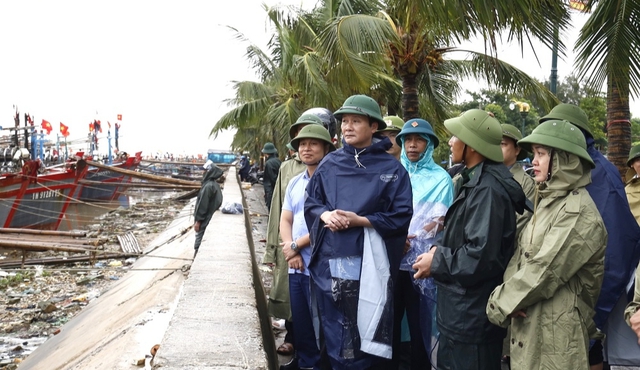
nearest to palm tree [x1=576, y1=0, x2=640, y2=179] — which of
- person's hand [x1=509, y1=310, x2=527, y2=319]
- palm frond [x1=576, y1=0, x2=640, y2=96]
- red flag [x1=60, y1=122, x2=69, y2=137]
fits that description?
palm frond [x1=576, y1=0, x2=640, y2=96]

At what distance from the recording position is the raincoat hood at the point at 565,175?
274 cm

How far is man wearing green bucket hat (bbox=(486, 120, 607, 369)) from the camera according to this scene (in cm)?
255

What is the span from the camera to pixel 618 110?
6699 mm

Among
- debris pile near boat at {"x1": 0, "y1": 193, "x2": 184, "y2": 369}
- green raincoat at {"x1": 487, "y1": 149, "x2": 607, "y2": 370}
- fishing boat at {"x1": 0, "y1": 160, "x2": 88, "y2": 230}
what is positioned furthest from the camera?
fishing boat at {"x1": 0, "y1": 160, "x2": 88, "y2": 230}

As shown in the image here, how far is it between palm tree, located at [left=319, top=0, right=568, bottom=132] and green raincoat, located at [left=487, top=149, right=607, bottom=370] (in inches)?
81.5

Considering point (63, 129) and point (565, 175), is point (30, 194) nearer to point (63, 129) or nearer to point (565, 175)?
point (565, 175)

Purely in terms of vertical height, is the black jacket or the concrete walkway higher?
the black jacket

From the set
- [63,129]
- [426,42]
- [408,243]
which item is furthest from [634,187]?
[63,129]

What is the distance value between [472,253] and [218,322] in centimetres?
151

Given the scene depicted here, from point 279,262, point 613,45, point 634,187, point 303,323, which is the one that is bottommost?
point 303,323

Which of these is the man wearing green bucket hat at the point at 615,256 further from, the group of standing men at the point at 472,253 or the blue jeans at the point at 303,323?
the blue jeans at the point at 303,323

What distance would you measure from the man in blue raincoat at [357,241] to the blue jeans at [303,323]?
670 millimetres

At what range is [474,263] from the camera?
277 centimetres

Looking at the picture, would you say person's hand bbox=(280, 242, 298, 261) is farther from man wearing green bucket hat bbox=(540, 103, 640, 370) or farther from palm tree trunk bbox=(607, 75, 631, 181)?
palm tree trunk bbox=(607, 75, 631, 181)
